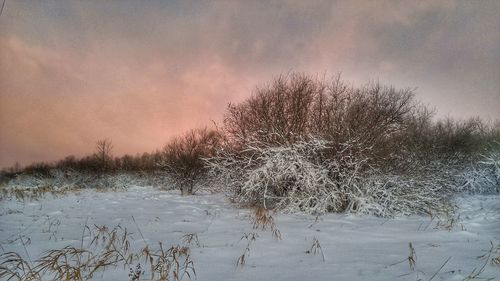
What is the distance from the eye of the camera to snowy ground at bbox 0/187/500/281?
3801mm

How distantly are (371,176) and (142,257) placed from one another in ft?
23.1

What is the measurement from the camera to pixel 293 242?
5.31m

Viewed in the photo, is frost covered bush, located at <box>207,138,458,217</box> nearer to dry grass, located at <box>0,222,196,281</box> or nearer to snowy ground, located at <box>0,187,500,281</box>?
snowy ground, located at <box>0,187,500,281</box>

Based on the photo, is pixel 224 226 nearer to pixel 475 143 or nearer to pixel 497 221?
pixel 497 221

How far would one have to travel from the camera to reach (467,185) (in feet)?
65.0

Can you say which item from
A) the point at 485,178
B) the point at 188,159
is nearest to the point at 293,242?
the point at 188,159

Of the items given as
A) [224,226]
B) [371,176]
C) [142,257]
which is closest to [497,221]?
[371,176]

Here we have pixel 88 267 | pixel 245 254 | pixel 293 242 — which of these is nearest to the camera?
pixel 88 267

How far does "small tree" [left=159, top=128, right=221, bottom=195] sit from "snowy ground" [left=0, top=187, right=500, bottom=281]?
9.98 metres

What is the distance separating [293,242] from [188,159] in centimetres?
1446

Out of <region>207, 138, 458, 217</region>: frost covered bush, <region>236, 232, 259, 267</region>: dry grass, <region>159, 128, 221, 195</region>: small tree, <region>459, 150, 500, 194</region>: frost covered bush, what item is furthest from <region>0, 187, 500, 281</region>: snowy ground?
<region>459, 150, 500, 194</region>: frost covered bush

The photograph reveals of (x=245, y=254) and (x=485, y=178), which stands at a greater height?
(x=485, y=178)

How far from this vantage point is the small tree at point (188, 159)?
18.9 metres

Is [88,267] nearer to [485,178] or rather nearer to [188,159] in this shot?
[188,159]
